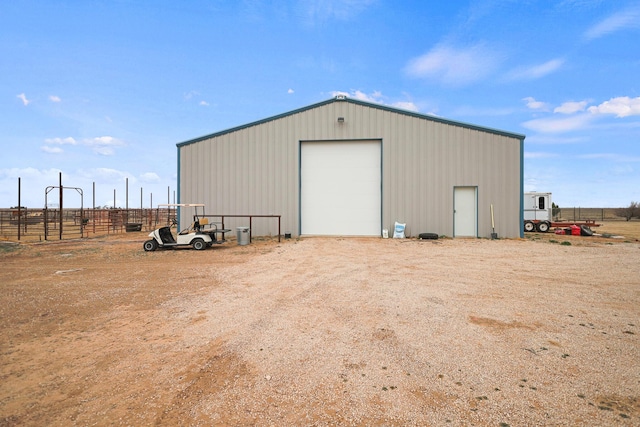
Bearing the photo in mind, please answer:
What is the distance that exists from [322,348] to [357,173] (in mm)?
13500

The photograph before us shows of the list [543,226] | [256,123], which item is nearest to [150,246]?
[256,123]

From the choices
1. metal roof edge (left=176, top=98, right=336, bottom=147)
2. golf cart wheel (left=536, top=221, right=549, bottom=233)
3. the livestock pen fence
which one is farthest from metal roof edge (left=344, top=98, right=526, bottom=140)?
the livestock pen fence

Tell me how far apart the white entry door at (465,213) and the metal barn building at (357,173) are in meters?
0.05

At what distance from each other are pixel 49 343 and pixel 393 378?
13.3 ft

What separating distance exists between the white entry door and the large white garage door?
4266 millimetres

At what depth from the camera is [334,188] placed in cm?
1677

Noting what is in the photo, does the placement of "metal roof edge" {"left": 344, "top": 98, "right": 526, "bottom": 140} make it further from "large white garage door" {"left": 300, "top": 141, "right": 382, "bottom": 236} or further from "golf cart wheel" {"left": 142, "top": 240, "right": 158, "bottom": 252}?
"golf cart wheel" {"left": 142, "top": 240, "right": 158, "bottom": 252}

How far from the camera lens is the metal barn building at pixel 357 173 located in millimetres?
15758

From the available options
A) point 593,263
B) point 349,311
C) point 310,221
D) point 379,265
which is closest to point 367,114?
point 310,221

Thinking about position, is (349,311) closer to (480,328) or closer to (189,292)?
(480,328)

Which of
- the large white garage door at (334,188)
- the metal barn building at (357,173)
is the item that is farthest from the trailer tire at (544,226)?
the large white garage door at (334,188)

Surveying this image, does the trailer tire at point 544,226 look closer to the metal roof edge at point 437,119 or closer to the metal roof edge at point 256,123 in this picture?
the metal roof edge at point 437,119

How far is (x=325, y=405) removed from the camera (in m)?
2.71

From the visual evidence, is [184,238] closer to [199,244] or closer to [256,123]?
[199,244]
